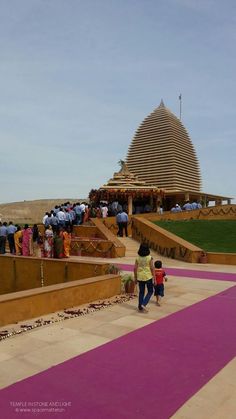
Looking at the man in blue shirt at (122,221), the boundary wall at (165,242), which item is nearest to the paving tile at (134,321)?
the boundary wall at (165,242)

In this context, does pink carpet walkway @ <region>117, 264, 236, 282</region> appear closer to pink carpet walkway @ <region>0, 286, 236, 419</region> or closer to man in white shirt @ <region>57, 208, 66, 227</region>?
pink carpet walkway @ <region>0, 286, 236, 419</region>

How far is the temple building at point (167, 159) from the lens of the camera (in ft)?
143

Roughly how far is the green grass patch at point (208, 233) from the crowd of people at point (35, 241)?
6.07 m

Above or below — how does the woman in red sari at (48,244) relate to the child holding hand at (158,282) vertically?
above

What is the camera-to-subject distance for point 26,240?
62.1ft

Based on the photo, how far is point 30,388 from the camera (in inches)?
189

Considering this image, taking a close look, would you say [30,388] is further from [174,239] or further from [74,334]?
[174,239]

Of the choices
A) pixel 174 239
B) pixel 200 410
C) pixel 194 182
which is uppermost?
pixel 194 182

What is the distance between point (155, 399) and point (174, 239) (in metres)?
14.6

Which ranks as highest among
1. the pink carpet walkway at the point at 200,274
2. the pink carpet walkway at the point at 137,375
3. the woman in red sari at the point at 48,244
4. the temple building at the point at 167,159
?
the temple building at the point at 167,159

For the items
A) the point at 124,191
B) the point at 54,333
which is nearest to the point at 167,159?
the point at 124,191

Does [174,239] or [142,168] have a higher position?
[142,168]

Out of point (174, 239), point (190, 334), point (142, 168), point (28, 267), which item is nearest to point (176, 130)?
point (142, 168)

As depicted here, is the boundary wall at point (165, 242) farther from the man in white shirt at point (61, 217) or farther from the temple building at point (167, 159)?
the temple building at point (167, 159)
